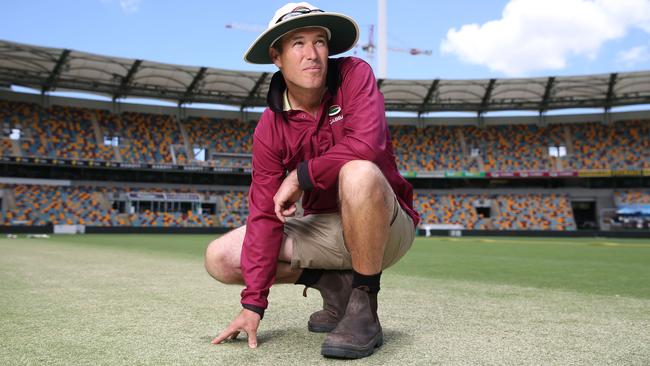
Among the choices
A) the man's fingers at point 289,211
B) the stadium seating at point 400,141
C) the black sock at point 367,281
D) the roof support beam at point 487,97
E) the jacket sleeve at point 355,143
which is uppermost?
the roof support beam at point 487,97

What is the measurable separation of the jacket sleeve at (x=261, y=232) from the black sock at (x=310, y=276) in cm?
29

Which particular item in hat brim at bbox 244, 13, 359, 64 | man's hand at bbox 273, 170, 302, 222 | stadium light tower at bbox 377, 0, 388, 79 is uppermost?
stadium light tower at bbox 377, 0, 388, 79

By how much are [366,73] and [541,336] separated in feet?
5.79

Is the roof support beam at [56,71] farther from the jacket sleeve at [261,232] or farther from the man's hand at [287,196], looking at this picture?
the man's hand at [287,196]

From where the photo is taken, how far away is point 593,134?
38.8m

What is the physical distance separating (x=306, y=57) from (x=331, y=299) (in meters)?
1.41

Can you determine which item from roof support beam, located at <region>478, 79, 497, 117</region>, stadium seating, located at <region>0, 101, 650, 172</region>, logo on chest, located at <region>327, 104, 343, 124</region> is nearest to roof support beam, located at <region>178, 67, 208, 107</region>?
stadium seating, located at <region>0, 101, 650, 172</region>

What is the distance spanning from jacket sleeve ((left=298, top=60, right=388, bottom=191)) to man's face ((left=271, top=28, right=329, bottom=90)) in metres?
0.24

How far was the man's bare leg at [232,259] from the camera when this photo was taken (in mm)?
2990

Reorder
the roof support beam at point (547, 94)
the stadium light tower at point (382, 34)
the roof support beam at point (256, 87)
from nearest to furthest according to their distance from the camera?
the roof support beam at point (256, 87) < the roof support beam at point (547, 94) < the stadium light tower at point (382, 34)

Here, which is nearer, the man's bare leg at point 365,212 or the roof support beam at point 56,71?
the man's bare leg at point 365,212

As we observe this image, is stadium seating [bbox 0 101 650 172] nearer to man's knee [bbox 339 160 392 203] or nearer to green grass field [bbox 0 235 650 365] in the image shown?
A: green grass field [bbox 0 235 650 365]

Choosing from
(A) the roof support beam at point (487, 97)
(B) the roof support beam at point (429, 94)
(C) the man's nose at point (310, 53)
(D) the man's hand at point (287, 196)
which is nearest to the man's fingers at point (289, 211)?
(D) the man's hand at point (287, 196)

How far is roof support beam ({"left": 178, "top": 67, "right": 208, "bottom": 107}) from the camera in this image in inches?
1257
